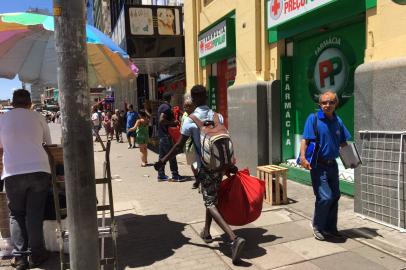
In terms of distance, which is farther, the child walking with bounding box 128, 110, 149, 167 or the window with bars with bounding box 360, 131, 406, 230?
the child walking with bounding box 128, 110, 149, 167

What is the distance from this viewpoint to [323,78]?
24.4 feet

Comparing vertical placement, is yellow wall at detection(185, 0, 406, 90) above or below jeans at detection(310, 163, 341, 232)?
above

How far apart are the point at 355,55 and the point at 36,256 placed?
17.2 feet

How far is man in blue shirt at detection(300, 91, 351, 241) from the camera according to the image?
15.1ft

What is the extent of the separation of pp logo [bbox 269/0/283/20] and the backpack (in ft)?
13.7

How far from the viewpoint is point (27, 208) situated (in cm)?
431

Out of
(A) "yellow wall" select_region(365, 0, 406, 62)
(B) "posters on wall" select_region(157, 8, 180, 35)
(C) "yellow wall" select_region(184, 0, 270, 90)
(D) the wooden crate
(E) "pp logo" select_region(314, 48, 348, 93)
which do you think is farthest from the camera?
(B) "posters on wall" select_region(157, 8, 180, 35)

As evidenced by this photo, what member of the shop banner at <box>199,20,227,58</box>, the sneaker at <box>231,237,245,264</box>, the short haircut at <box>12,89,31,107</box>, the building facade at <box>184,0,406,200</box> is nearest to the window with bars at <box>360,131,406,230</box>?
the building facade at <box>184,0,406,200</box>

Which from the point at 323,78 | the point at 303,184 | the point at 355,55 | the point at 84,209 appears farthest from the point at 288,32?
the point at 84,209

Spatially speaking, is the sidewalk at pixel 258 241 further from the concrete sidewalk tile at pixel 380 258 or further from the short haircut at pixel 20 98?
the short haircut at pixel 20 98

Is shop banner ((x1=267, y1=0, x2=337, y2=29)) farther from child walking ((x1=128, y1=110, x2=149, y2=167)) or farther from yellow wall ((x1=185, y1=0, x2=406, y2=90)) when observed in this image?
child walking ((x1=128, y1=110, x2=149, y2=167))

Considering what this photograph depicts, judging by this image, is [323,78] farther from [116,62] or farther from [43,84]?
[43,84]

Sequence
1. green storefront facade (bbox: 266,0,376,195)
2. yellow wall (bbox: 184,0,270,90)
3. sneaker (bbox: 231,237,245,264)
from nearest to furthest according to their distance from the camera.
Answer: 1. sneaker (bbox: 231,237,245,264)
2. green storefront facade (bbox: 266,0,376,195)
3. yellow wall (bbox: 184,0,270,90)

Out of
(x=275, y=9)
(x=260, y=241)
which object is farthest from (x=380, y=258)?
(x=275, y=9)
